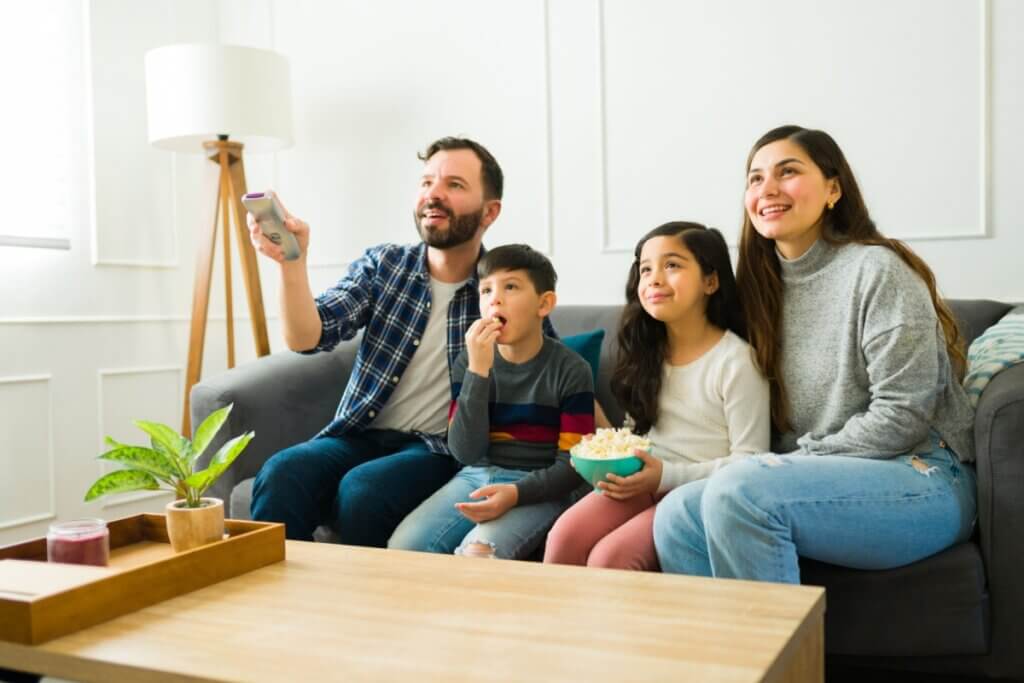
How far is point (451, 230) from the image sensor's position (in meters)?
2.19

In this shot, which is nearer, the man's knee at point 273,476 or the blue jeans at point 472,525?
the blue jeans at point 472,525

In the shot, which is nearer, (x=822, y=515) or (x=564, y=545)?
(x=822, y=515)

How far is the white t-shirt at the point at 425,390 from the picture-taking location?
2176mm

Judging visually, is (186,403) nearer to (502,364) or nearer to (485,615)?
(502,364)

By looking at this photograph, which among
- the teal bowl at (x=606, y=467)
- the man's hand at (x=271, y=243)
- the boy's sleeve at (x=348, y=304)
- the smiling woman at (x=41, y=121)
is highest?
the smiling woman at (x=41, y=121)

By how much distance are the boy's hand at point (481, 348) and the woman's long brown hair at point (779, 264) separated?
1.65 feet

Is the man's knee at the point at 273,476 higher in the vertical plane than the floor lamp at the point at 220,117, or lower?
lower

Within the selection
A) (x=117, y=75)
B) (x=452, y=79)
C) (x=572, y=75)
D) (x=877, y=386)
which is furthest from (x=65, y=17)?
(x=877, y=386)

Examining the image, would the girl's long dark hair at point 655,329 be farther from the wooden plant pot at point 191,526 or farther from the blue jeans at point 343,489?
the wooden plant pot at point 191,526

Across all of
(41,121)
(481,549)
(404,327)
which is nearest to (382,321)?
(404,327)

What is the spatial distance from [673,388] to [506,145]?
1.48 meters

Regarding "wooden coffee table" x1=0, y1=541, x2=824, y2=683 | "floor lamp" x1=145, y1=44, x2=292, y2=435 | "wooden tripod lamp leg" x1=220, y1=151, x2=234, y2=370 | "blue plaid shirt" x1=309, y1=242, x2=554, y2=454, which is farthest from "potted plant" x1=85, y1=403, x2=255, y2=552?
"wooden tripod lamp leg" x1=220, y1=151, x2=234, y2=370

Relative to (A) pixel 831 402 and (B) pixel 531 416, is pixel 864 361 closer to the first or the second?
(A) pixel 831 402

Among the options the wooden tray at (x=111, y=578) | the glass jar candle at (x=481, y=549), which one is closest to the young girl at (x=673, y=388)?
the glass jar candle at (x=481, y=549)
